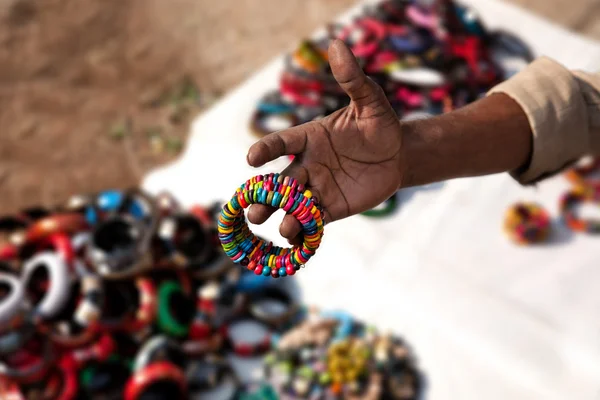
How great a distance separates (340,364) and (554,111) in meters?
1.88

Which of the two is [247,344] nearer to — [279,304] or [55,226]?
[279,304]

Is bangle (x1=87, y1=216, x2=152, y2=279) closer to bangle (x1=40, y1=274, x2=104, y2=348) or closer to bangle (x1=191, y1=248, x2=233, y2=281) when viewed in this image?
bangle (x1=40, y1=274, x2=104, y2=348)

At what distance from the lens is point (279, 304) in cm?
335

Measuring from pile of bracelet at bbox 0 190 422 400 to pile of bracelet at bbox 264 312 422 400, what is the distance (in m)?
0.14

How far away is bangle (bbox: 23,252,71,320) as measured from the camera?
3061mm

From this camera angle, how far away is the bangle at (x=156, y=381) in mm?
2821

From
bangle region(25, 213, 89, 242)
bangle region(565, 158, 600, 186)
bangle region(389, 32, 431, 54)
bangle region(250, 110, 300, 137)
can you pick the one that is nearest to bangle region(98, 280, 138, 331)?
bangle region(25, 213, 89, 242)

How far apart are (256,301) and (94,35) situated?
14.0 ft

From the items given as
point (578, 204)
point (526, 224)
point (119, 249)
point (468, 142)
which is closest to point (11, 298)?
point (119, 249)

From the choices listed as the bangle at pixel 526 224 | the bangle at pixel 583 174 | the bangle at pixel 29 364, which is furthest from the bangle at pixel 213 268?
the bangle at pixel 583 174

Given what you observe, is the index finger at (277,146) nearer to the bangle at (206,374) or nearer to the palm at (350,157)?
the palm at (350,157)

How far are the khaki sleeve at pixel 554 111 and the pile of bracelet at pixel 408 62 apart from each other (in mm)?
2013

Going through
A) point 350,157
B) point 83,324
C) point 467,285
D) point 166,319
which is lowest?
point 467,285

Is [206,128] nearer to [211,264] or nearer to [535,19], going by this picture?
[211,264]
